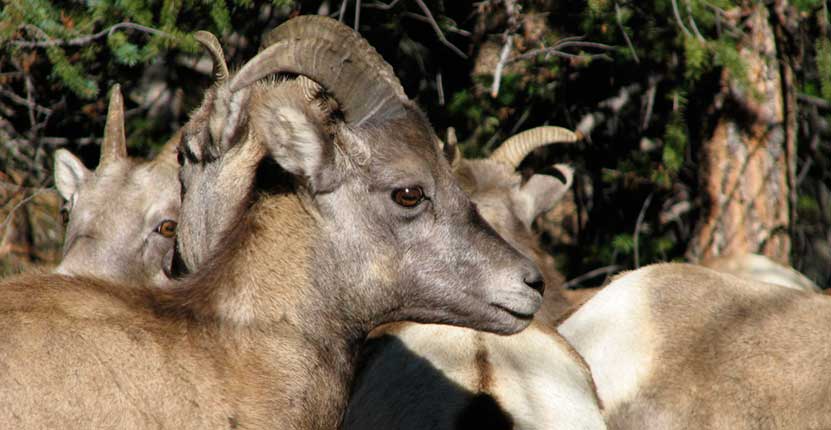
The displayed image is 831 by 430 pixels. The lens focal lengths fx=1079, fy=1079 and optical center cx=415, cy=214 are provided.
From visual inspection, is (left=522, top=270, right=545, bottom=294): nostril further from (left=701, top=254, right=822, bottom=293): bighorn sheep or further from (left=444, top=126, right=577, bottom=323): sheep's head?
(left=701, top=254, right=822, bottom=293): bighorn sheep

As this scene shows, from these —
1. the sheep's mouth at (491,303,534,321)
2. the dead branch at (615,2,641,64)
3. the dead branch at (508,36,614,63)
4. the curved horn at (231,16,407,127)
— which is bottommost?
the dead branch at (508,36,614,63)

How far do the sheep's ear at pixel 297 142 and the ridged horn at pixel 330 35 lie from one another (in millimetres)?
439

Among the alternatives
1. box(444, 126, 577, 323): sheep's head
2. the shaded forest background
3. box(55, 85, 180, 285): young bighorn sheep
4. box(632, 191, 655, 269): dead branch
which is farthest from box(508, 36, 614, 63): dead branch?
box(55, 85, 180, 285): young bighorn sheep

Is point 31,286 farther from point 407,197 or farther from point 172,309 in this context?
point 407,197

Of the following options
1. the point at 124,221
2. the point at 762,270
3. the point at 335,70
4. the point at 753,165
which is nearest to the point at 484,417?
the point at 335,70

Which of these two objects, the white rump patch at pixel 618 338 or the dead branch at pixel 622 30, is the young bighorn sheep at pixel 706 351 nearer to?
the white rump patch at pixel 618 338

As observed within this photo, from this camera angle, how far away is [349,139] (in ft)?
15.4

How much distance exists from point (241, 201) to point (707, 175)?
19.5 feet

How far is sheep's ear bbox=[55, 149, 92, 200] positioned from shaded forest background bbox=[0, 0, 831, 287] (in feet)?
1.62

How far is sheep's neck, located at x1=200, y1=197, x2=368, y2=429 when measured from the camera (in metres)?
4.22

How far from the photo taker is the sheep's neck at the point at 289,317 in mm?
4223

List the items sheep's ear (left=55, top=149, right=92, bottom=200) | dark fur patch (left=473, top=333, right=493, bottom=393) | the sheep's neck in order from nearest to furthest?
1. the sheep's neck
2. dark fur patch (left=473, top=333, right=493, bottom=393)
3. sheep's ear (left=55, top=149, right=92, bottom=200)

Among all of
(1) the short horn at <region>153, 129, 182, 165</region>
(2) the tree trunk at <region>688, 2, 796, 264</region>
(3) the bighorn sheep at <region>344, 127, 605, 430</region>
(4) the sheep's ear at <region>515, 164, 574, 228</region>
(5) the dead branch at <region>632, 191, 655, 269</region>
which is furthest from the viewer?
(5) the dead branch at <region>632, 191, 655, 269</region>

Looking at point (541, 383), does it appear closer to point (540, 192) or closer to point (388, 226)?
point (388, 226)
